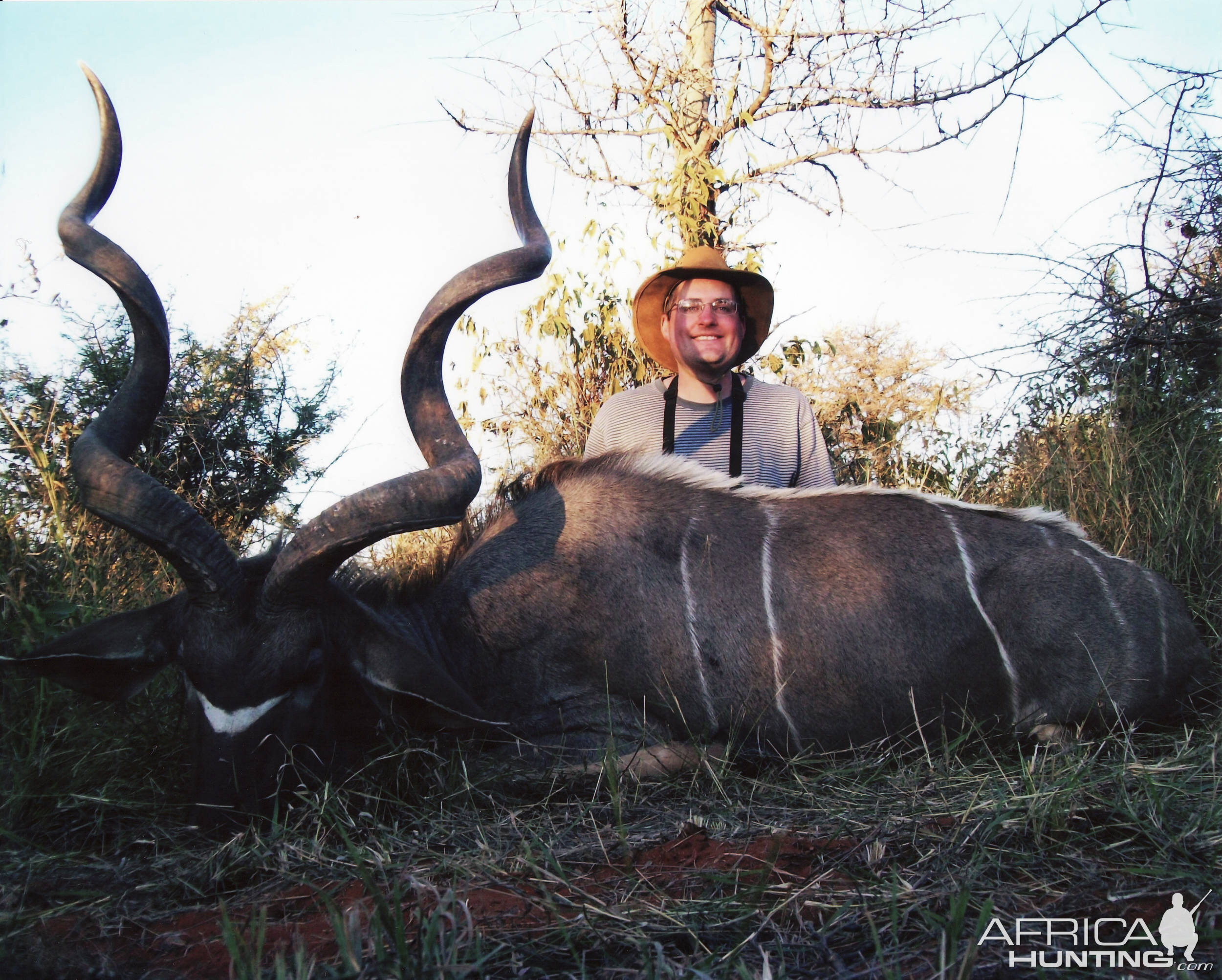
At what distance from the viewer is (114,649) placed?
2.56m

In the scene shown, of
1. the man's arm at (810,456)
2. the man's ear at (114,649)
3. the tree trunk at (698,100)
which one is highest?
the tree trunk at (698,100)

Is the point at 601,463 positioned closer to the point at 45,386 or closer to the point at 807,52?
the point at 45,386

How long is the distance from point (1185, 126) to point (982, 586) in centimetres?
352

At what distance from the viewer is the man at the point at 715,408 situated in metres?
4.30

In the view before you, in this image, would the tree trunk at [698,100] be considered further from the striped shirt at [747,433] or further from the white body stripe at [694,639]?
the white body stripe at [694,639]

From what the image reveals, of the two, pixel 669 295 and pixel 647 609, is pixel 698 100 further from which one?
pixel 647 609

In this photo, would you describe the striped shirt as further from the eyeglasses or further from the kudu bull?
the kudu bull

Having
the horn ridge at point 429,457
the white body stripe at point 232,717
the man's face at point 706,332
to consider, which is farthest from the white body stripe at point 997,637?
the white body stripe at point 232,717

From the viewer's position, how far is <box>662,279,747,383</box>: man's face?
4.36 metres

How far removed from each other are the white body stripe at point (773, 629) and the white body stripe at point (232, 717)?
157 cm

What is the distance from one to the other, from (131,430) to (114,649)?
2.13ft

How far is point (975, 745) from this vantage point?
3.06m

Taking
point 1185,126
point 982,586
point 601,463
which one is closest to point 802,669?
point 982,586

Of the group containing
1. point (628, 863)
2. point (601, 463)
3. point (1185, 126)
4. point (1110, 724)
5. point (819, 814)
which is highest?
point (1185, 126)
